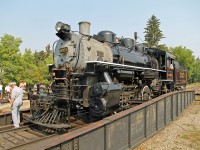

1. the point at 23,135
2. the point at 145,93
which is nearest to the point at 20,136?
the point at 23,135

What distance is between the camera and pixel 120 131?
5.86 metres

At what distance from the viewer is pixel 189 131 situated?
835 cm

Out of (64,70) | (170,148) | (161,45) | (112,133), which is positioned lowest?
(170,148)

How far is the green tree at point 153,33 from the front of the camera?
70.2 metres

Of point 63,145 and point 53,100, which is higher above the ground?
point 53,100

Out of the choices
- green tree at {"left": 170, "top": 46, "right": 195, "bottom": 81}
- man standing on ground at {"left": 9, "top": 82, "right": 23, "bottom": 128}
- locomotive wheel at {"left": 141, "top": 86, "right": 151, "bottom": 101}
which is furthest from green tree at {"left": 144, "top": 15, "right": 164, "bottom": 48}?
man standing on ground at {"left": 9, "top": 82, "right": 23, "bottom": 128}

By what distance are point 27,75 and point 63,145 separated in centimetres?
3670

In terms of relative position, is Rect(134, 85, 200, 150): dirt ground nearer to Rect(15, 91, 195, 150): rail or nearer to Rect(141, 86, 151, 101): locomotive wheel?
Rect(15, 91, 195, 150): rail

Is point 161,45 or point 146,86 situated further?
point 161,45

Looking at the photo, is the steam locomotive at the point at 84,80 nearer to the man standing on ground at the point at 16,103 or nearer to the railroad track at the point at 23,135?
the railroad track at the point at 23,135

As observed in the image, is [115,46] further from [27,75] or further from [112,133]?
[27,75]

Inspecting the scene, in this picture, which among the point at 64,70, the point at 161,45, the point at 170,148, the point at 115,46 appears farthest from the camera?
the point at 161,45

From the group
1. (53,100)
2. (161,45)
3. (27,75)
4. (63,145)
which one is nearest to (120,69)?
(53,100)

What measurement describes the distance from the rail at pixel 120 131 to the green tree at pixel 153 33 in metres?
63.1
